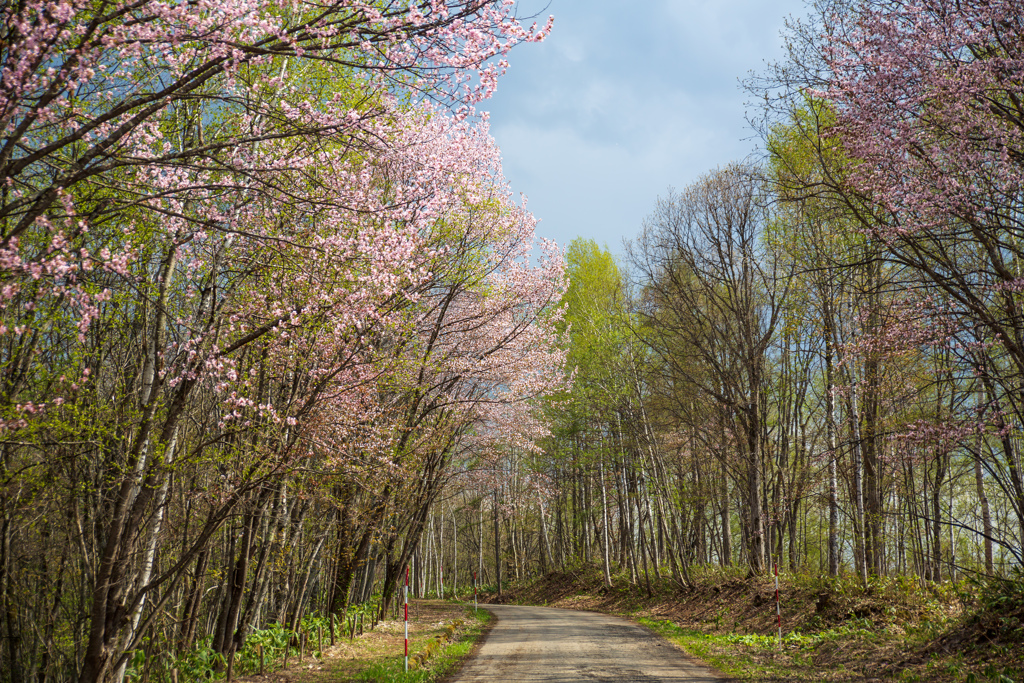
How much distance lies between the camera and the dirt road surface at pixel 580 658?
7742mm

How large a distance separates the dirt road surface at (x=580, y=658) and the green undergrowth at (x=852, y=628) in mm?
→ 605

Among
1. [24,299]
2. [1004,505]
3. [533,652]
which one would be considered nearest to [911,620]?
[533,652]

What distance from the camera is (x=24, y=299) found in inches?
292

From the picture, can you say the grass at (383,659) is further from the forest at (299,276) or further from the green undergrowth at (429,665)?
the forest at (299,276)

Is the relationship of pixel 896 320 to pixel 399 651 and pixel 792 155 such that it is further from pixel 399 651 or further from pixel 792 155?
pixel 399 651

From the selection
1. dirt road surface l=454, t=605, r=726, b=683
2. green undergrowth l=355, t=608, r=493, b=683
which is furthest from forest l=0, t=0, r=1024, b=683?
dirt road surface l=454, t=605, r=726, b=683

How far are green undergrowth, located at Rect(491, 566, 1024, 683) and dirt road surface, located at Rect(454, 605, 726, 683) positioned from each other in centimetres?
60

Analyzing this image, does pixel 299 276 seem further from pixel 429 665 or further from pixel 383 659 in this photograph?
pixel 383 659

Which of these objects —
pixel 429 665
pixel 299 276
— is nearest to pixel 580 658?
pixel 429 665

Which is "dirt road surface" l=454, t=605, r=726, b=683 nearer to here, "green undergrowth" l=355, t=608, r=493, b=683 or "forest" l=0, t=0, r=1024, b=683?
"green undergrowth" l=355, t=608, r=493, b=683

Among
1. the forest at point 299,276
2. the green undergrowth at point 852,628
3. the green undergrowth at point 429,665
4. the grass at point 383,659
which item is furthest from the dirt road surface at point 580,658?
the forest at point 299,276

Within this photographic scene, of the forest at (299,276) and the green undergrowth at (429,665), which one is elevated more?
the forest at (299,276)

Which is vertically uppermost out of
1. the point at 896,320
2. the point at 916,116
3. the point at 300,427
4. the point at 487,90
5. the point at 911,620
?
the point at 916,116

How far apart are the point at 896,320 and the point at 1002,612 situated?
354 centimetres
